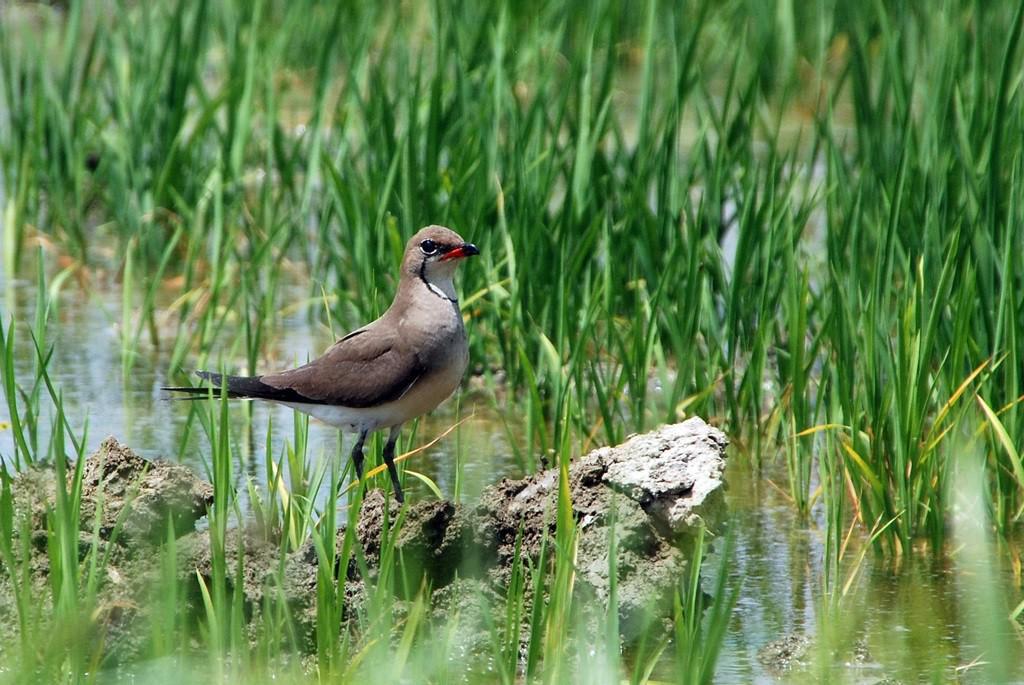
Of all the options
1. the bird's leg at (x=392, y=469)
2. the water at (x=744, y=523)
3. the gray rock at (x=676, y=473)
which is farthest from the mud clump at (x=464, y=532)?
the bird's leg at (x=392, y=469)

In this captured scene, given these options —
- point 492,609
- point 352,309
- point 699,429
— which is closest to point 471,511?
point 492,609

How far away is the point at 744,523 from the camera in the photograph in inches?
189

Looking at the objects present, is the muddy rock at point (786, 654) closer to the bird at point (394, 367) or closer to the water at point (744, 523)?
the water at point (744, 523)

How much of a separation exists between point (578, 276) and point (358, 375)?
45.1 inches

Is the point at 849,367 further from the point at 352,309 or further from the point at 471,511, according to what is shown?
the point at 352,309

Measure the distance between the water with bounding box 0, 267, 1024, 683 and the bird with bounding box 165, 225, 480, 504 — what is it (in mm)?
117

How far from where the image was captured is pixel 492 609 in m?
3.85

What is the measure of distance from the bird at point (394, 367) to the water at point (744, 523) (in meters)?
0.12

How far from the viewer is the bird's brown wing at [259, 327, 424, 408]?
15.1 ft

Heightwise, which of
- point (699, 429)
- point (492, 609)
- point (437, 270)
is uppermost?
point (437, 270)

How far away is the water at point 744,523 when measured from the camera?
3.82 meters

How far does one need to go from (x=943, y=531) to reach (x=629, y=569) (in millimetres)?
1061

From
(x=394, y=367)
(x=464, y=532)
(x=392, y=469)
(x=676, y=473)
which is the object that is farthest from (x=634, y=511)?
(x=394, y=367)

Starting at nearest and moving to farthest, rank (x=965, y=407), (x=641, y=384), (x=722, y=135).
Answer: (x=965, y=407) → (x=641, y=384) → (x=722, y=135)
